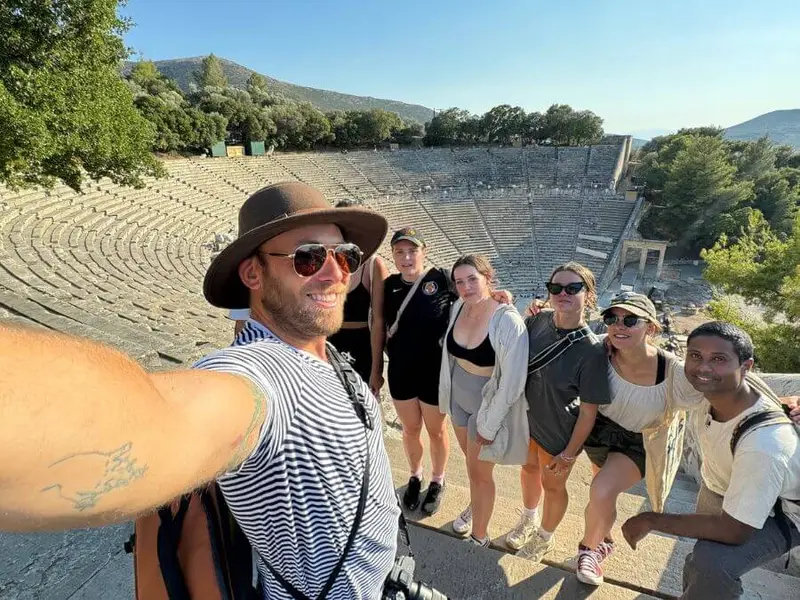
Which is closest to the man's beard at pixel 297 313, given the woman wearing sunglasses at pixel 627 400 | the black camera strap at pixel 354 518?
the black camera strap at pixel 354 518

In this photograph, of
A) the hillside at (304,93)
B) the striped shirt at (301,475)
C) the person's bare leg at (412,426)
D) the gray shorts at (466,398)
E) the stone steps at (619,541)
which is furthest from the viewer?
the hillside at (304,93)

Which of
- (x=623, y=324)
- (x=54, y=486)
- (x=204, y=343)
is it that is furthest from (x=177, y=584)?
(x=204, y=343)

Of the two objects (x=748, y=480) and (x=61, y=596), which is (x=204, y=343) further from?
(x=748, y=480)

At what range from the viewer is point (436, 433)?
2.72 m

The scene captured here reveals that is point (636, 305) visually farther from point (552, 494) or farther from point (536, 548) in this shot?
point (536, 548)

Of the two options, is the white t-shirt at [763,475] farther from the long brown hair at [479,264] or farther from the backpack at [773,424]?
the long brown hair at [479,264]

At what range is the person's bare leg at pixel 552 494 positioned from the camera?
2.34 meters

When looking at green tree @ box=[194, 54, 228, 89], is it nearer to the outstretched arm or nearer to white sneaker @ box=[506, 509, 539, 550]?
white sneaker @ box=[506, 509, 539, 550]

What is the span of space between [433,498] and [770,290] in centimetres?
1113

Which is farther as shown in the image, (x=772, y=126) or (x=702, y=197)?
(x=772, y=126)

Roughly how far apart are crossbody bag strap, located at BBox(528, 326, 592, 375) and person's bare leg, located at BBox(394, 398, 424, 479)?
2.79ft

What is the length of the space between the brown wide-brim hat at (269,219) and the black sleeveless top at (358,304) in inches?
56.8

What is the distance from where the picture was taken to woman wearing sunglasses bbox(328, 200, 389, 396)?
2799 mm

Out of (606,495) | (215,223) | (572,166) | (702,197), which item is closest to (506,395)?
(606,495)
